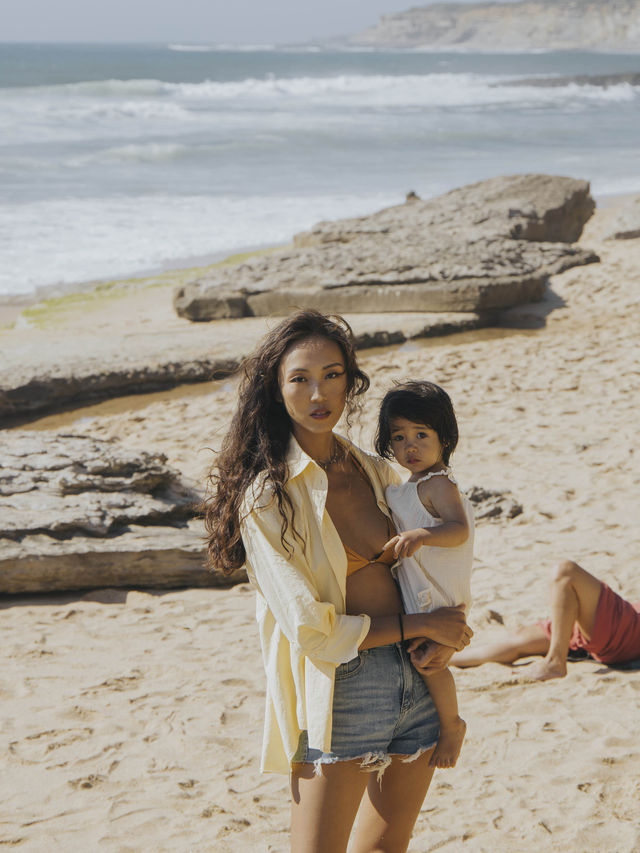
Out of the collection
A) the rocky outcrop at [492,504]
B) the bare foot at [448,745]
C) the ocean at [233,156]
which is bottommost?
the rocky outcrop at [492,504]

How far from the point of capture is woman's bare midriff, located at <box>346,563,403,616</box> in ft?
7.29

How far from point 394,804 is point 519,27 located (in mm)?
150636

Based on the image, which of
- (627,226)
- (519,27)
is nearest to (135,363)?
(627,226)

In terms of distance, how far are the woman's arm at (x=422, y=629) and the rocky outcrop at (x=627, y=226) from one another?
11693mm

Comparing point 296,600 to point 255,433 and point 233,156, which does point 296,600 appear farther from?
point 233,156

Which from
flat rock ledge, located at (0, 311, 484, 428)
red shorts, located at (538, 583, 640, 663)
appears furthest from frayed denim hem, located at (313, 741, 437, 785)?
flat rock ledge, located at (0, 311, 484, 428)

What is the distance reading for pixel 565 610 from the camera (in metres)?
3.96

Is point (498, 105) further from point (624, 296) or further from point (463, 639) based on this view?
point (463, 639)

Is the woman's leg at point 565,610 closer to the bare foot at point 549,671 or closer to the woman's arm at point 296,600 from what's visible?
the bare foot at point 549,671

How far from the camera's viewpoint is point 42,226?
17422 millimetres

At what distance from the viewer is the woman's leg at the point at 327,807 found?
2133 millimetres

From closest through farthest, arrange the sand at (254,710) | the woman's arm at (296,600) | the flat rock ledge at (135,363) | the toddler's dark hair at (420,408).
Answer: the woman's arm at (296,600)
the toddler's dark hair at (420,408)
the sand at (254,710)
the flat rock ledge at (135,363)

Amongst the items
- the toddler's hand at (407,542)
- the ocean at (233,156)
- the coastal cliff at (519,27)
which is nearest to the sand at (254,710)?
the toddler's hand at (407,542)

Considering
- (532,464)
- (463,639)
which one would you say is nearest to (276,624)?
(463,639)
